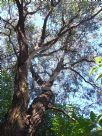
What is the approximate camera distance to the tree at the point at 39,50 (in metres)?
8.16

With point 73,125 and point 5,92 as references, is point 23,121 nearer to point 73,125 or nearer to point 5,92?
point 73,125

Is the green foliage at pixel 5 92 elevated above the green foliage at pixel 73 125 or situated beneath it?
elevated above

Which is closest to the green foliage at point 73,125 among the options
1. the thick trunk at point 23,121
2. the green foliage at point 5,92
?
the thick trunk at point 23,121

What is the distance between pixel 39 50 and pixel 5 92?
1.82m

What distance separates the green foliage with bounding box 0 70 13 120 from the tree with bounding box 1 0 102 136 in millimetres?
559

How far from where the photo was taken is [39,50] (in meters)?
10.7

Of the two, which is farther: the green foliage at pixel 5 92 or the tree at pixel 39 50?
the green foliage at pixel 5 92

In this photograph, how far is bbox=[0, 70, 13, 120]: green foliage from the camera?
1058 cm

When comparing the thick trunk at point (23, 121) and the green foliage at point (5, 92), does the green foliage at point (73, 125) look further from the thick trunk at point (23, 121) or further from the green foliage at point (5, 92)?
the green foliage at point (5, 92)

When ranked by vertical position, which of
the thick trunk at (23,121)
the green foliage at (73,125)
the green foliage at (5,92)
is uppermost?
the green foliage at (5,92)

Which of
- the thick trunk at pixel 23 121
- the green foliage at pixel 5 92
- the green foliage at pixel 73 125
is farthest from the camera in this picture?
the green foliage at pixel 5 92

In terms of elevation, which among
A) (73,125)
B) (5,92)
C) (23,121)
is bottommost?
(73,125)

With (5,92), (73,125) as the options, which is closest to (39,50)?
(5,92)

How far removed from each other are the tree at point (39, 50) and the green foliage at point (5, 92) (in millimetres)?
559
